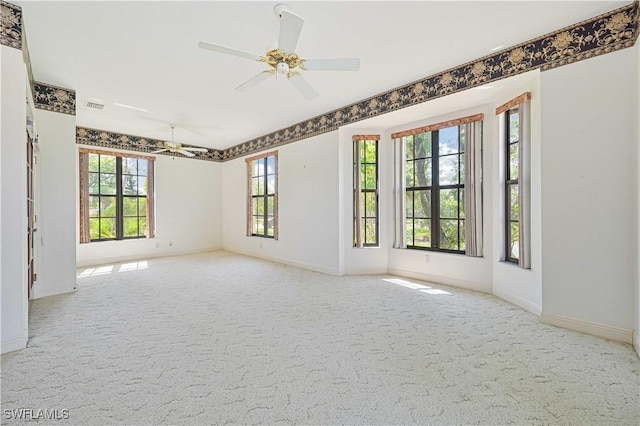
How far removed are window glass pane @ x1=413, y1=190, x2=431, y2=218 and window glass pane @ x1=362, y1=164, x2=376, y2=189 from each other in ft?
2.50

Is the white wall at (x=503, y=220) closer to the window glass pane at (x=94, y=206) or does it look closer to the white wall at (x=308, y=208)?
the white wall at (x=308, y=208)

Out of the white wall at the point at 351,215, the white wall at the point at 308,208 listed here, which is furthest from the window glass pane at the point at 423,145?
the white wall at the point at 308,208

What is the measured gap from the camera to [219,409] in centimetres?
178

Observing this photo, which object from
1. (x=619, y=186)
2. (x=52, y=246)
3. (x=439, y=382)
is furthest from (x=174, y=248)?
(x=619, y=186)

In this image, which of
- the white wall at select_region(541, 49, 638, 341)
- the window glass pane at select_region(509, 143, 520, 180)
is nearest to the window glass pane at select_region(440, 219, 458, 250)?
the window glass pane at select_region(509, 143, 520, 180)

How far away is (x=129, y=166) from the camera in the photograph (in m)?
7.06

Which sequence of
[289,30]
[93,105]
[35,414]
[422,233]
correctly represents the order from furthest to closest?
[422,233] < [93,105] < [289,30] < [35,414]

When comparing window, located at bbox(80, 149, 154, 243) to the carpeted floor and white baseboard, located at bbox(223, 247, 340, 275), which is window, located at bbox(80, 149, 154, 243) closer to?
white baseboard, located at bbox(223, 247, 340, 275)

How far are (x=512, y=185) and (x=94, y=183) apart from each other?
7.89 meters

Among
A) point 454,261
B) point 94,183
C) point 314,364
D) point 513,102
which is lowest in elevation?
point 314,364

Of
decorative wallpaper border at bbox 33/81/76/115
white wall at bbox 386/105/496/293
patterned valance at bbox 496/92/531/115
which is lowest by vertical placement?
white wall at bbox 386/105/496/293

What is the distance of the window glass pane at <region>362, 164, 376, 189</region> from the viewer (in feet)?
17.8

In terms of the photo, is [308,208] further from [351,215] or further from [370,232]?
[370,232]

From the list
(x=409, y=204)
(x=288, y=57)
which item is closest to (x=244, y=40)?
(x=288, y=57)
